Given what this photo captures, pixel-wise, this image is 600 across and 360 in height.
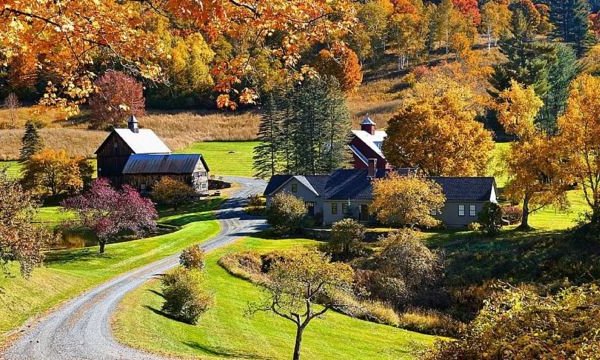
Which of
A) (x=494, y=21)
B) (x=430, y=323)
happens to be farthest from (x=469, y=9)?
(x=430, y=323)

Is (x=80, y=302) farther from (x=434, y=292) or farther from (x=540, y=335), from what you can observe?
(x=540, y=335)

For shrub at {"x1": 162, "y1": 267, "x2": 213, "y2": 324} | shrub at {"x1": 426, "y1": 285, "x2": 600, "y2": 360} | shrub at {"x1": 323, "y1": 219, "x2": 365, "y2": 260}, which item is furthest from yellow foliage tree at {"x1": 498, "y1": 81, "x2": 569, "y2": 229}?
shrub at {"x1": 426, "y1": 285, "x2": 600, "y2": 360}

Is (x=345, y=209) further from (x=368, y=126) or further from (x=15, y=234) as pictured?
(x=15, y=234)

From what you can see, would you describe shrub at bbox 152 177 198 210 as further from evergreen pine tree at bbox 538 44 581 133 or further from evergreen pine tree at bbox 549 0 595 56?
evergreen pine tree at bbox 549 0 595 56

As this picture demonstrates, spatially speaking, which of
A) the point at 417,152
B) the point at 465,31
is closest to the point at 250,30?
the point at 417,152

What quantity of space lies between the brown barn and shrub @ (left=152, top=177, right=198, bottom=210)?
2658mm

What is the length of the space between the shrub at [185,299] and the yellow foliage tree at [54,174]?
46771mm

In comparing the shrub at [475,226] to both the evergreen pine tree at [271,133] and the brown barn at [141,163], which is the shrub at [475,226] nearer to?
the evergreen pine tree at [271,133]

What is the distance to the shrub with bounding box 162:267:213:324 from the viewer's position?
27.7 metres

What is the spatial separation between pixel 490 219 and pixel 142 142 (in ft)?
167

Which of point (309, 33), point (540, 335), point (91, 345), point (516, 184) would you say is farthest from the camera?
point (516, 184)

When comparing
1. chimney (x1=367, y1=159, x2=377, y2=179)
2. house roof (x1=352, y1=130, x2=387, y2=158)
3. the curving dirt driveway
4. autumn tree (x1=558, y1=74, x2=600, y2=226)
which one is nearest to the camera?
the curving dirt driveway

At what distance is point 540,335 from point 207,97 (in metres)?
115

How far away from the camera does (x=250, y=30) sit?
9977 mm
